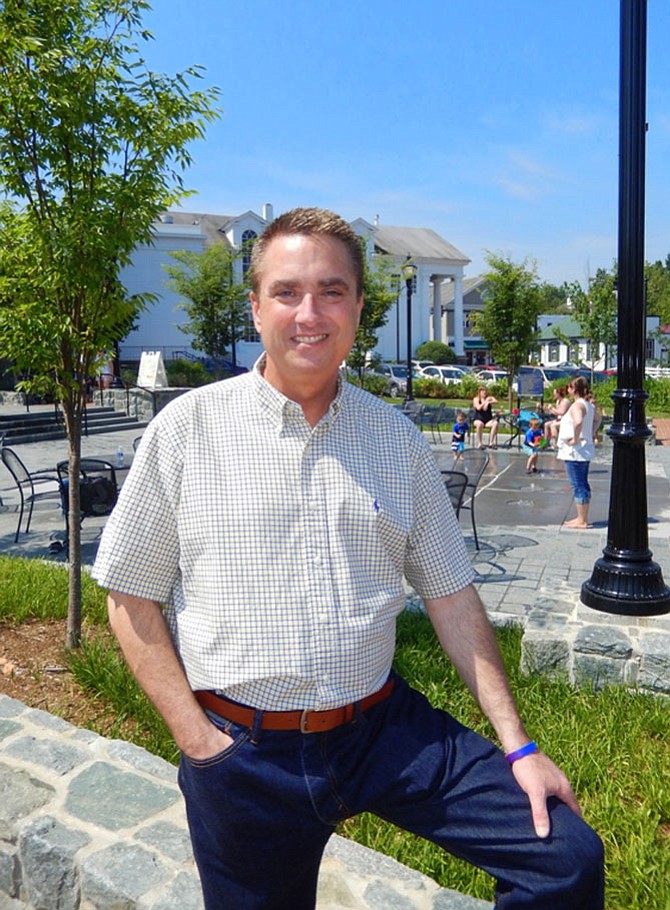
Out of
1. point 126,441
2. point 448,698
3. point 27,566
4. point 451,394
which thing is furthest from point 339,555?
point 451,394

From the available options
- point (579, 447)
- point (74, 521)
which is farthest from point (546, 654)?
point (579, 447)

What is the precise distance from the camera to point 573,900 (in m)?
1.55

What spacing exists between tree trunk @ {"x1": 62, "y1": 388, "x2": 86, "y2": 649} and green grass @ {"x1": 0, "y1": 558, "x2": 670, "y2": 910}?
0.18m

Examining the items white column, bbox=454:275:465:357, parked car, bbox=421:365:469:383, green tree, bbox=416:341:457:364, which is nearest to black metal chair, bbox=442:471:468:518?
parked car, bbox=421:365:469:383

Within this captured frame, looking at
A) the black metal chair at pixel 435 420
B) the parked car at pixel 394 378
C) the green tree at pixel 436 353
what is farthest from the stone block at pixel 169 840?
the green tree at pixel 436 353

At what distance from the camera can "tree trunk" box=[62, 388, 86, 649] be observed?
4637mm

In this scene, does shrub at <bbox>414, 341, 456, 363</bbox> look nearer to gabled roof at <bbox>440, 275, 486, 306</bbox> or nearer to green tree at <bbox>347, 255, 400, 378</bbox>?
gabled roof at <bbox>440, 275, 486, 306</bbox>

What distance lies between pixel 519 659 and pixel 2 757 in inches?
108

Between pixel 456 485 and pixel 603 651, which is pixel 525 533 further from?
pixel 603 651

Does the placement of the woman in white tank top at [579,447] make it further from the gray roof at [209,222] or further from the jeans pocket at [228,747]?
the gray roof at [209,222]

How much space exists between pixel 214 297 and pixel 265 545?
2956 cm

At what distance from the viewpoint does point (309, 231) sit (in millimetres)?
1811

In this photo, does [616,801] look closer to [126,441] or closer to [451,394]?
[126,441]

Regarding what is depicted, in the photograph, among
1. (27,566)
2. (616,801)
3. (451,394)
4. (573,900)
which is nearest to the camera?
(573,900)
